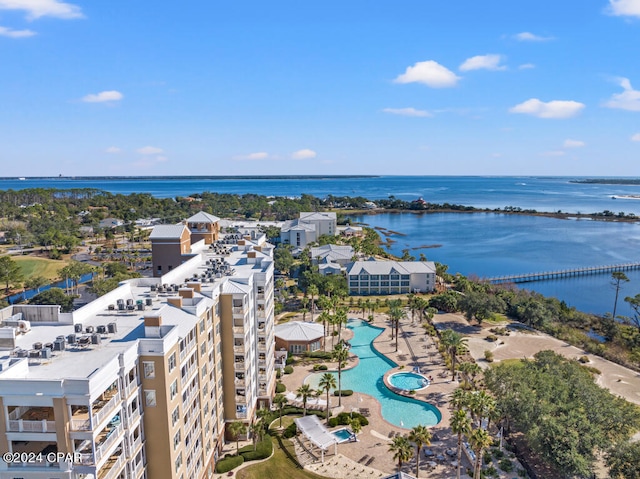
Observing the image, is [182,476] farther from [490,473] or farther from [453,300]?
[453,300]

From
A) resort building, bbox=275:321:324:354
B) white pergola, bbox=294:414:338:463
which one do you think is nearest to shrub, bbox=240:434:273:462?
white pergola, bbox=294:414:338:463

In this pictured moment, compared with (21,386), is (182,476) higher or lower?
lower

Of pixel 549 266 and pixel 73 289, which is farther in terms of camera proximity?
pixel 549 266

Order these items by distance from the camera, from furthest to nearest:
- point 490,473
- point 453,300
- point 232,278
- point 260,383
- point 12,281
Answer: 1. point 12,281
2. point 453,300
3. point 260,383
4. point 232,278
5. point 490,473

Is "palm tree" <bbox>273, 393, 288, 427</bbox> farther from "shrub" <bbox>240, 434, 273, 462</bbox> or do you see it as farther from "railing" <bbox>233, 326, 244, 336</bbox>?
"railing" <bbox>233, 326, 244, 336</bbox>

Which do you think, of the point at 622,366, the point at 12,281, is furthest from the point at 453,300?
the point at 12,281

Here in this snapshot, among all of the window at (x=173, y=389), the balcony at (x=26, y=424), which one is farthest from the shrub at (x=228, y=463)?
the balcony at (x=26, y=424)

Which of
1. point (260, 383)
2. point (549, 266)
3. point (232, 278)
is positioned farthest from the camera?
point (549, 266)
